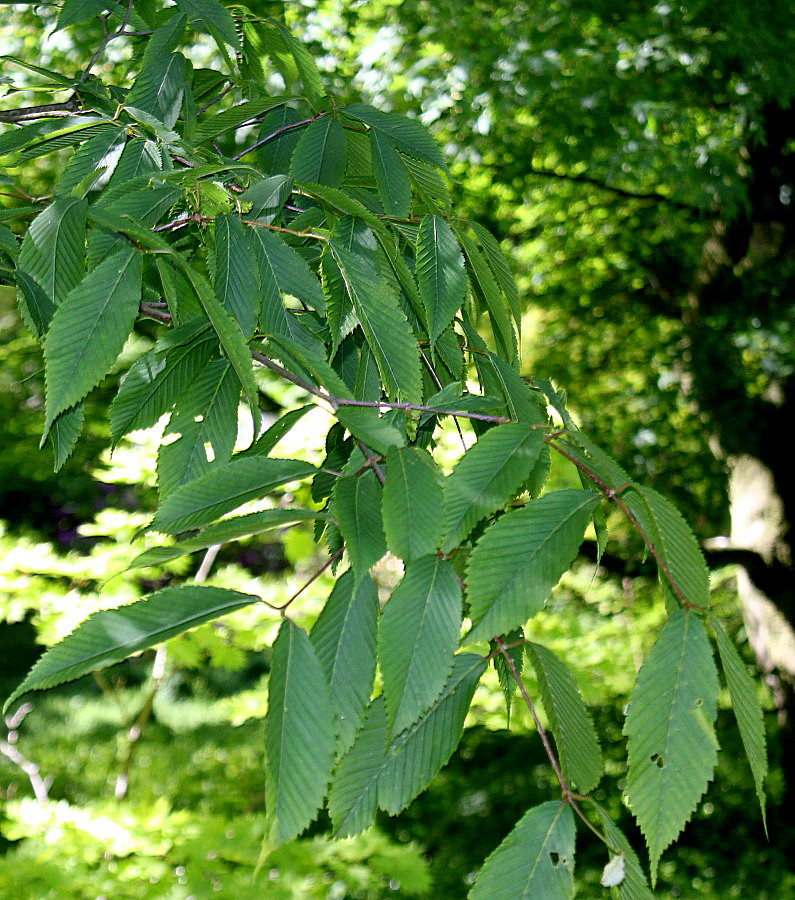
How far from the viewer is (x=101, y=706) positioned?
7609 mm

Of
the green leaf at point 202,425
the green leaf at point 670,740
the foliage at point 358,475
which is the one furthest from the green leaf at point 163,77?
the green leaf at point 670,740

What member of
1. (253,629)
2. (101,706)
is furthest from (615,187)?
(101,706)

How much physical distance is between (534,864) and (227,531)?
0.95 ft

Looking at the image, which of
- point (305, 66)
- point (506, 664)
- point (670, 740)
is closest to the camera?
point (670, 740)

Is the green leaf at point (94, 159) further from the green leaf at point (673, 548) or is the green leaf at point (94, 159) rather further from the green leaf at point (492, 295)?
the green leaf at point (673, 548)

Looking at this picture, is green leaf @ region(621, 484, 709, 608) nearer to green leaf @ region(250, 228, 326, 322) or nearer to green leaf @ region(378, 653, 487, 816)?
green leaf @ region(378, 653, 487, 816)

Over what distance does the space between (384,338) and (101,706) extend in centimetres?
767

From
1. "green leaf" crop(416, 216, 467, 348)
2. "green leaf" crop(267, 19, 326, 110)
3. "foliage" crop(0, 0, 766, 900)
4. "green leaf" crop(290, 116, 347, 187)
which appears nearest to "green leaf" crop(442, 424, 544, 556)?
"foliage" crop(0, 0, 766, 900)

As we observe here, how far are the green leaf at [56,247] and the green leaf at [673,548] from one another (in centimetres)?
49

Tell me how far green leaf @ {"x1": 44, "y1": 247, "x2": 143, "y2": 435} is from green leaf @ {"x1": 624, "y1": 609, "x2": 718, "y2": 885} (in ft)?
1.39

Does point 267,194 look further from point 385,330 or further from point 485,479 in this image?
point 485,479

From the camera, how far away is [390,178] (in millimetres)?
945

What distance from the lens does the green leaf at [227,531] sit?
589 mm

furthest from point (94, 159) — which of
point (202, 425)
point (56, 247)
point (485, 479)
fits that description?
point (485, 479)
